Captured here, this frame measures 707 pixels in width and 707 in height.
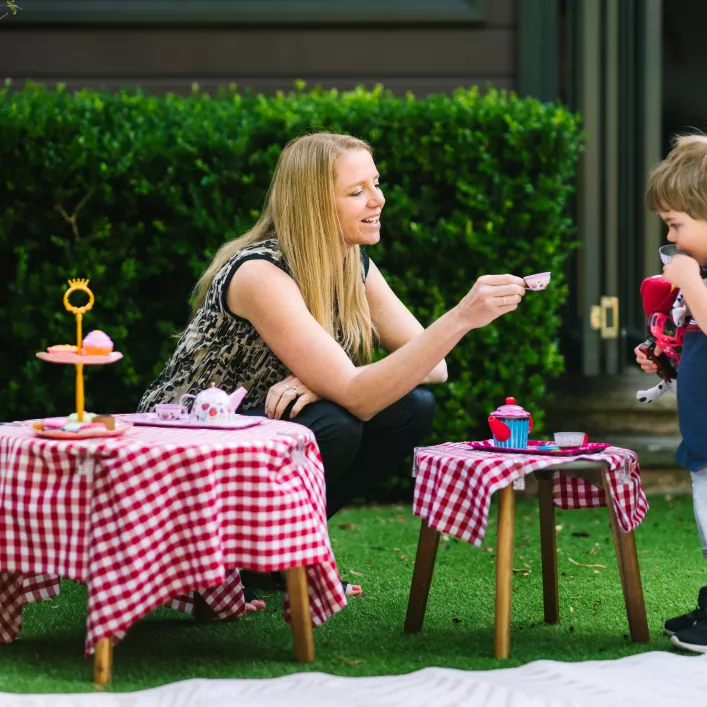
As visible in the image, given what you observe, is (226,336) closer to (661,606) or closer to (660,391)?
(660,391)

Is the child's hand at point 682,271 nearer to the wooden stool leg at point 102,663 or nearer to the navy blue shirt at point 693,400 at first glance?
the navy blue shirt at point 693,400

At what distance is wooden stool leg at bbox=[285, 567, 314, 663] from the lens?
115 inches

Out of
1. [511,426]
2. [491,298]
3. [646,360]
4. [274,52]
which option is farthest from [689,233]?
[274,52]

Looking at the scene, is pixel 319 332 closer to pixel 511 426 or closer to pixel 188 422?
pixel 188 422

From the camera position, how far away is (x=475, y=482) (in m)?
3.01

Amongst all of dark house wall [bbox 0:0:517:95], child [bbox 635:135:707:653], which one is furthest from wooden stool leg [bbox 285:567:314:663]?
dark house wall [bbox 0:0:517:95]

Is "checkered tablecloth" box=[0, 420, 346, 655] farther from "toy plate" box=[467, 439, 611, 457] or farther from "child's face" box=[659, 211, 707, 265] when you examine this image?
"child's face" box=[659, 211, 707, 265]

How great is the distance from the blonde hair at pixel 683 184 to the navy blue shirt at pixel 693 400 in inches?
12.2

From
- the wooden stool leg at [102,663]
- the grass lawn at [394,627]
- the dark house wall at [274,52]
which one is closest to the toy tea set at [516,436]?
the grass lawn at [394,627]

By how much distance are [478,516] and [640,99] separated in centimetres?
371

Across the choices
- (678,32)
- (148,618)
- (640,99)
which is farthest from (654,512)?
(678,32)

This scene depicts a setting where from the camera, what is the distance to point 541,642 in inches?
127

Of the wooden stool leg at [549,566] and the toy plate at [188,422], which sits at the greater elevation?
the toy plate at [188,422]

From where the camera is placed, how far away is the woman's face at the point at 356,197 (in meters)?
3.64
